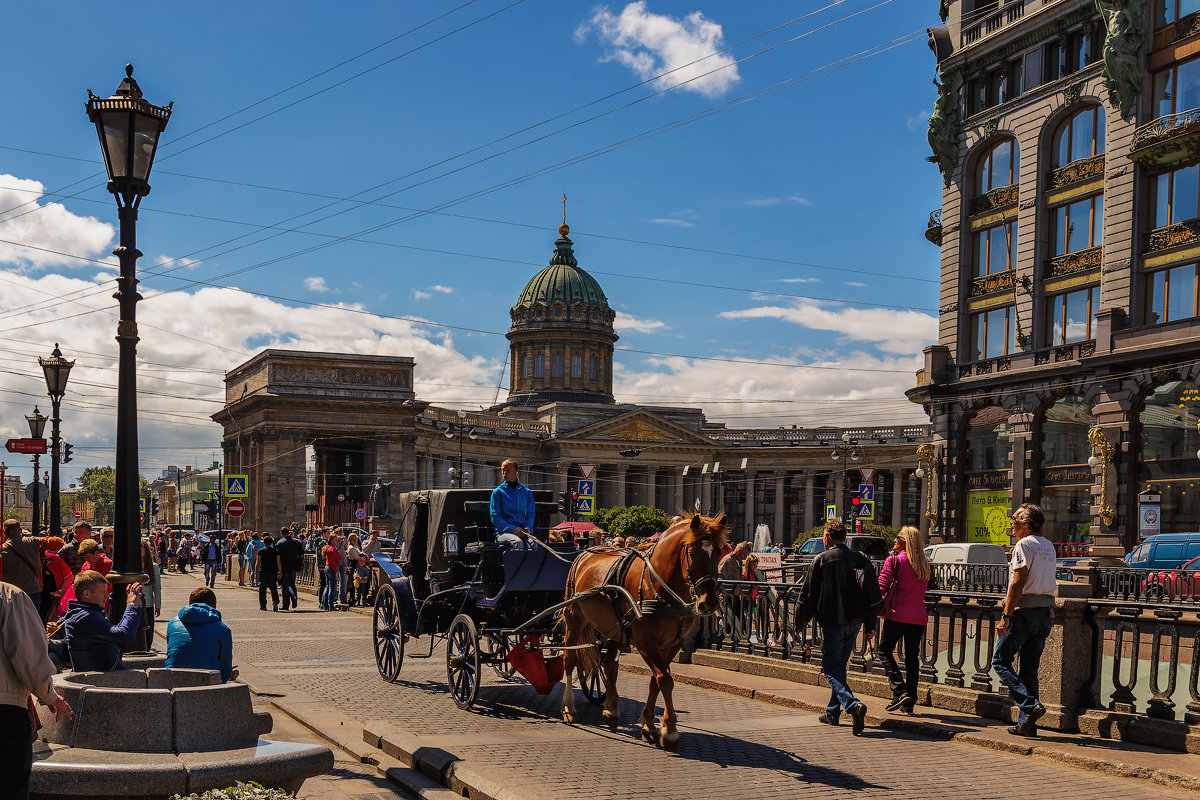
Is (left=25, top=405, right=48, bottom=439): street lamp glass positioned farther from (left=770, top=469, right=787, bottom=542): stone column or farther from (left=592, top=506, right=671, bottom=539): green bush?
(left=770, top=469, right=787, bottom=542): stone column

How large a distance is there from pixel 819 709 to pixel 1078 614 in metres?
3.05

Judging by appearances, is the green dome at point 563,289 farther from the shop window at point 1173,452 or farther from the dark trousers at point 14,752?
the dark trousers at point 14,752

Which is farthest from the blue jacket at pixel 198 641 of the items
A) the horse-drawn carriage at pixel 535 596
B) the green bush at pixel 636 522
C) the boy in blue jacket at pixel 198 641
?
the green bush at pixel 636 522

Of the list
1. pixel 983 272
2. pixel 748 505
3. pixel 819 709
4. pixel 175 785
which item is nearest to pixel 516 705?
pixel 819 709

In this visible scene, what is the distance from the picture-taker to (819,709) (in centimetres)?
1264

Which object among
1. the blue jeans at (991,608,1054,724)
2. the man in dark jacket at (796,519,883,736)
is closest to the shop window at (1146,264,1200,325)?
the man in dark jacket at (796,519,883,736)

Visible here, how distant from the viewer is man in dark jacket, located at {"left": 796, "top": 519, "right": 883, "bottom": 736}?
450 inches

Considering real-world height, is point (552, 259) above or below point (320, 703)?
above

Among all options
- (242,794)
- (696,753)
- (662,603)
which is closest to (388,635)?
(662,603)

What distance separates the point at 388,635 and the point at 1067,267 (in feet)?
111

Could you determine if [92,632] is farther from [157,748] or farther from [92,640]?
[157,748]

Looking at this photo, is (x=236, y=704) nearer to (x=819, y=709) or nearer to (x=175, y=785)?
(x=175, y=785)

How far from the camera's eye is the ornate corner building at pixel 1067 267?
36.7 m

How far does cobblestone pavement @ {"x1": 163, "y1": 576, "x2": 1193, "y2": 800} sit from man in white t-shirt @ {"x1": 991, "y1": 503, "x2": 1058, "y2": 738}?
0.58m
